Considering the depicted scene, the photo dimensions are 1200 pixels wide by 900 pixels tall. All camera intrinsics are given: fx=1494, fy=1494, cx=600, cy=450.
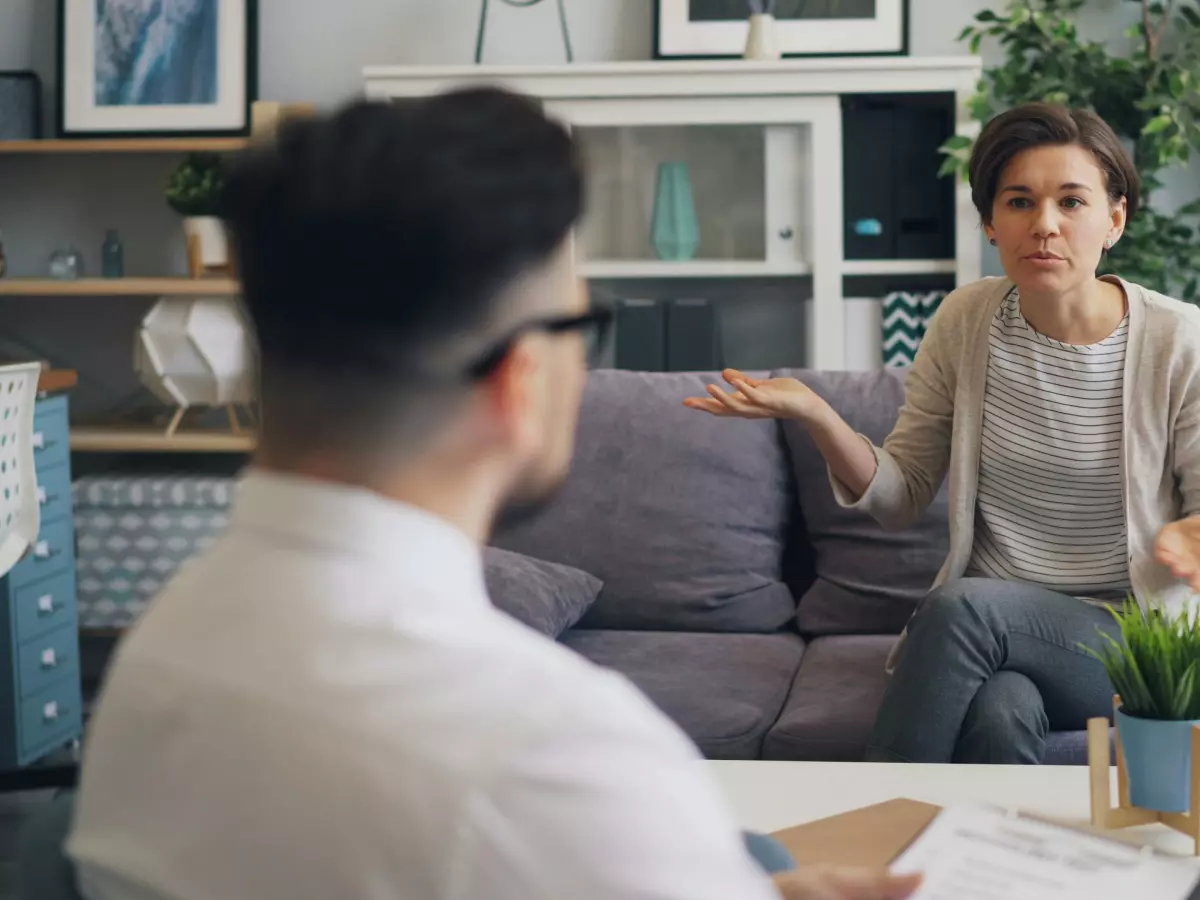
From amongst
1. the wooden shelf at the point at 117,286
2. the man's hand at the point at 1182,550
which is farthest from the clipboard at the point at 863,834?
the wooden shelf at the point at 117,286

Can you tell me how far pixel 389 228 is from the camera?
1.70ft

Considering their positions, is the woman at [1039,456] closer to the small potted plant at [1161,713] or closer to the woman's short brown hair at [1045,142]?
the woman's short brown hair at [1045,142]

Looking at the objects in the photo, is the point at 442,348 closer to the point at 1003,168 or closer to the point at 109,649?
the point at 1003,168

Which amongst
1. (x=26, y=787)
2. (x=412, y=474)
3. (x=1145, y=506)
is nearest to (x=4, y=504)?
(x=26, y=787)

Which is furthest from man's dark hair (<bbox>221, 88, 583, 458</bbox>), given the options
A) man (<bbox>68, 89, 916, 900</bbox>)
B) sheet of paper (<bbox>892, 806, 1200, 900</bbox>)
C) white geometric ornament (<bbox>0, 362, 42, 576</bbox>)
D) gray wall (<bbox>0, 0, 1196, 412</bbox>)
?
gray wall (<bbox>0, 0, 1196, 412</bbox>)

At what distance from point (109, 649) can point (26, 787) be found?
1.14 m

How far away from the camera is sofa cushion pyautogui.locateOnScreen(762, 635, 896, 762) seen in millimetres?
1944

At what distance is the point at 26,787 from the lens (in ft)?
8.37

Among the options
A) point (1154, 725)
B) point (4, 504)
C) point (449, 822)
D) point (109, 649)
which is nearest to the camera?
point (449, 822)

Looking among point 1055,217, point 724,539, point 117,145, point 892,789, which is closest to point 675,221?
point 724,539

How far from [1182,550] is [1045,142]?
61 cm

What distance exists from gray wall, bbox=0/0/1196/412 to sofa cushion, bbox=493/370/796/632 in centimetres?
119

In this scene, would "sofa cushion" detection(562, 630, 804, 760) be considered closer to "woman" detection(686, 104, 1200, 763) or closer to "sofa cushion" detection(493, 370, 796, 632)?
"sofa cushion" detection(493, 370, 796, 632)

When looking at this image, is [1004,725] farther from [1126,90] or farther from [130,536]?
[130,536]
